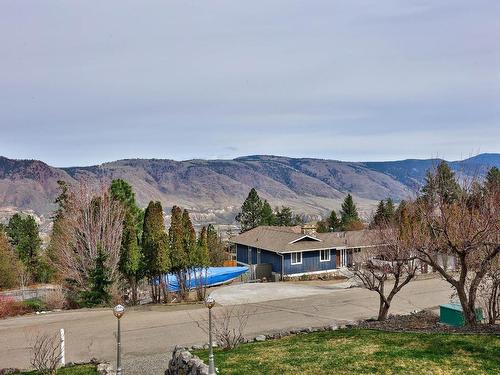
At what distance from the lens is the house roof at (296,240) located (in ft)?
114

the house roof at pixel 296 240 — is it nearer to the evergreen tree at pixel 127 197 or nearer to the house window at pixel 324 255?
the house window at pixel 324 255

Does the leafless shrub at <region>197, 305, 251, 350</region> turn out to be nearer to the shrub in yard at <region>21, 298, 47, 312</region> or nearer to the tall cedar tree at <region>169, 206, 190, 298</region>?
the tall cedar tree at <region>169, 206, 190, 298</region>

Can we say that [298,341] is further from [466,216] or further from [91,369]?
[466,216]

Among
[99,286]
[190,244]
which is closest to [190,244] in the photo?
[190,244]

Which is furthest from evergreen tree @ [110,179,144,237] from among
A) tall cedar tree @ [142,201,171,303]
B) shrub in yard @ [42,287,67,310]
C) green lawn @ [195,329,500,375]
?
green lawn @ [195,329,500,375]

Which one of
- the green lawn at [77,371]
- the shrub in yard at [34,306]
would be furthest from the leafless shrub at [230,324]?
the shrub in yard at [34,306]

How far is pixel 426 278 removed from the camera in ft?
95.8

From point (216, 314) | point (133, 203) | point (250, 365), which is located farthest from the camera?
point (133, 203)

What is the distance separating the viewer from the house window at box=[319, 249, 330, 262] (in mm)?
35969

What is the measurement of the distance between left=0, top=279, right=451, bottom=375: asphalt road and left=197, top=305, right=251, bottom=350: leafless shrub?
1.08 feet

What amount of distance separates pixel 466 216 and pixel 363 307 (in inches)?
317

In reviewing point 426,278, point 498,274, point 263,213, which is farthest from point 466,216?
point 263,213

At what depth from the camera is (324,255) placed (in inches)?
1425

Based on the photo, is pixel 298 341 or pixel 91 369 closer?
pixel 91 369
